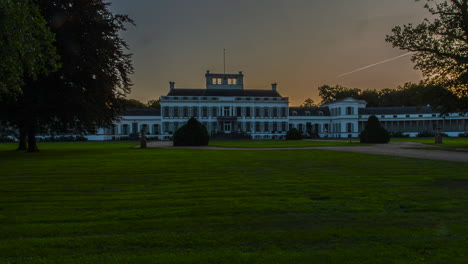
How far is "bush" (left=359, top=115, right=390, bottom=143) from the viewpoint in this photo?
3416 cm

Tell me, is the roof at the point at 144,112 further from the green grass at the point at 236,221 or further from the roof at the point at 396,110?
the green grass at the point at 236,221

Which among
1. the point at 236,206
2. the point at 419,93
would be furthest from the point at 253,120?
the point at 236,206

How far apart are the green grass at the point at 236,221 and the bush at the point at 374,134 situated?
27.9 m

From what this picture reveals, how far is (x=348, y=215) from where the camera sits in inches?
184

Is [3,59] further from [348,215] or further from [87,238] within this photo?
[348,215]

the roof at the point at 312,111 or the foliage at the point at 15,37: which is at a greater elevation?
the roof at the point at 312,111

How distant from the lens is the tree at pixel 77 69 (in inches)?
736

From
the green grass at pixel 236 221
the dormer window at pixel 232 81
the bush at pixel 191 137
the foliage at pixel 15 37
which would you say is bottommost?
the green grass at pixel 236 221

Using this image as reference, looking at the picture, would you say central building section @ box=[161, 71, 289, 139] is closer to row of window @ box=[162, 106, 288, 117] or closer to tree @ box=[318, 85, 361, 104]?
row of window @ box=[162, 106, 288, 117]

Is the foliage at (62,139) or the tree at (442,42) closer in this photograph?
the tree at (442,42)

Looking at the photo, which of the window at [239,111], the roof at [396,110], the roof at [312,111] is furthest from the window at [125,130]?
the roof at [396,110]

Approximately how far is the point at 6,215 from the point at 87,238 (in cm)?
188

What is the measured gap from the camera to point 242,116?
216 feet

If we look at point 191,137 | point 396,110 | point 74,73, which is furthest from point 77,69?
point 396,110
